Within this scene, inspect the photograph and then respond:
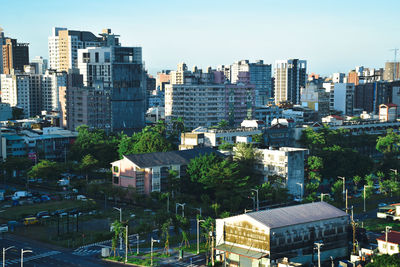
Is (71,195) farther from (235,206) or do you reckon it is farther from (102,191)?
(235,206)

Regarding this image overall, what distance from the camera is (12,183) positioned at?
11575cm

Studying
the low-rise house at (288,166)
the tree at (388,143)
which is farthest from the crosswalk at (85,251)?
the tree at (388,143)

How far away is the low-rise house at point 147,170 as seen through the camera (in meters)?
97.9

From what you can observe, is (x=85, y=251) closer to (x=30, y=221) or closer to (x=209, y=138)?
(x=30, y=221)

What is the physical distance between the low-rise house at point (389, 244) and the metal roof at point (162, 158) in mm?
42372

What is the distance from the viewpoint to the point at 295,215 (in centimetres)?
6831

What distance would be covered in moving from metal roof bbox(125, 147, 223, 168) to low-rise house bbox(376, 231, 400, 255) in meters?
42.4

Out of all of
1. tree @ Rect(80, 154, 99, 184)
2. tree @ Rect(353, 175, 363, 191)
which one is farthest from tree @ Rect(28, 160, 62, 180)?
tree @ Rect(353, 175, 363, 191)

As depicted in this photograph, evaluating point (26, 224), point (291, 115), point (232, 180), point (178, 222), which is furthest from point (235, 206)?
point (291, 115)

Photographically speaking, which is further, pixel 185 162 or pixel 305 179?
pixel 305 179

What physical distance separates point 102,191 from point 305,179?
1477 inches

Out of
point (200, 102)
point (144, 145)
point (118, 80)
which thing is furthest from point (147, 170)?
point (200, 102)

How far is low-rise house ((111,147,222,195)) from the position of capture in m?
97.9

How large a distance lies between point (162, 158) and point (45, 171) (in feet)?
75.7
